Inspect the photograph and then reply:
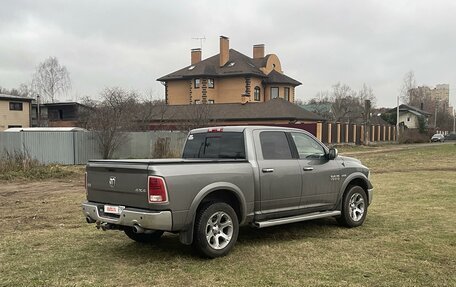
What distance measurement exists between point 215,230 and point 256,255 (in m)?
0.71

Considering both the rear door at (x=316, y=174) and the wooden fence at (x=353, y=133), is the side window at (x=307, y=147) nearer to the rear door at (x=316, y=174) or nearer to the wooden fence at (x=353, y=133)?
the rear door at (x=316, y=174)

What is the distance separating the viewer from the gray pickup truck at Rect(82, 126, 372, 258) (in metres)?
6.09

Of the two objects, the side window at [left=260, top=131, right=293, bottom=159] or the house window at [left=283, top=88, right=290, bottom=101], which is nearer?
the side window at [left=260, top=131, right=293, bottom=159]

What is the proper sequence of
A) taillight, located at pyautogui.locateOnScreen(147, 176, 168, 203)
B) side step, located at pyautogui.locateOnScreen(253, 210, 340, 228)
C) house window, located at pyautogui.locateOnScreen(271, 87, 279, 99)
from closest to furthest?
taillight, located at pyautogui.locateOnScreen(147, 176, 168, 203), side step, located at pyautogui.locateOnScreen(253, 210, 340, 228), house window, located at pyautogui.locateOnScreen(271, 87, 279, 99)

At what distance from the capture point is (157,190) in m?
5.95

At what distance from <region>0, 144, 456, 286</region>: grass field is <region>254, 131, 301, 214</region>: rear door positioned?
2.15 feet

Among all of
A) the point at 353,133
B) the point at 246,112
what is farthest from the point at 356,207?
the point at 353,133

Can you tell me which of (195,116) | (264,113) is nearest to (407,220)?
(195,116)

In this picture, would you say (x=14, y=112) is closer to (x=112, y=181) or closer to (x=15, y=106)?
(x=15, y=106)

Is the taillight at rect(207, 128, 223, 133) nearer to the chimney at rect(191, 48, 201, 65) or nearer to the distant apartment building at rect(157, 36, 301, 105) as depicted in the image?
the distant apartment building at rect(157, 36, 301, 105)

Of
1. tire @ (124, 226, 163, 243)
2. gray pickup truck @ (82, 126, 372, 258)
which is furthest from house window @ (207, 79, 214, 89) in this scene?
tire @ (124, 226, 163, 243)

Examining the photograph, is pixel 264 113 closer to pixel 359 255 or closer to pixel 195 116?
pixel 195 116

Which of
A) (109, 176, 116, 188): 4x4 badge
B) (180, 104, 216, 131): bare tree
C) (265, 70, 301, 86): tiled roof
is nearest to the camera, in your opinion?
(109, 176, 116, 188): 4x4 badge

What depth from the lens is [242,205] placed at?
686cm
